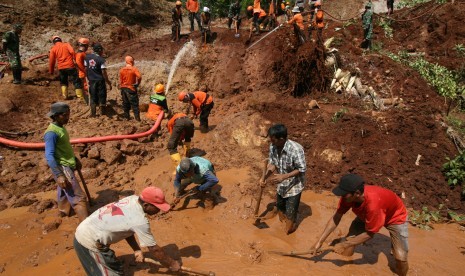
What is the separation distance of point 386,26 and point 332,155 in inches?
309

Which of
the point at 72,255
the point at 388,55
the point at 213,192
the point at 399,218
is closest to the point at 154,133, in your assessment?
the point at 213,192

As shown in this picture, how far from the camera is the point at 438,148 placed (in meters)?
6.51

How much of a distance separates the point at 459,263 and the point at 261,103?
512cm

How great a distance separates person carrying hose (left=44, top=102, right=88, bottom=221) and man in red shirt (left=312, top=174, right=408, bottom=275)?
10.6 feet

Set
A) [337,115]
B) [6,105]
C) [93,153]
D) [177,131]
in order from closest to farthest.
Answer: [177,131] < [93,153] < [337,115] < [6,105]

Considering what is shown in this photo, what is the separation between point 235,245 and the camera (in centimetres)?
470

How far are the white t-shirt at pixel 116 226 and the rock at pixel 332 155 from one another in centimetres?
437

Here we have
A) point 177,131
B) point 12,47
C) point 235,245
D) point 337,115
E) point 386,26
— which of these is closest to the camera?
point 235,245

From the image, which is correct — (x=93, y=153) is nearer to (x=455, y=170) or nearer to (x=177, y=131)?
(x=177, y=131)

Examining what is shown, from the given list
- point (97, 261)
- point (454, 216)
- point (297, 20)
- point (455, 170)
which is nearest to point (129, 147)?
point (97, 261)

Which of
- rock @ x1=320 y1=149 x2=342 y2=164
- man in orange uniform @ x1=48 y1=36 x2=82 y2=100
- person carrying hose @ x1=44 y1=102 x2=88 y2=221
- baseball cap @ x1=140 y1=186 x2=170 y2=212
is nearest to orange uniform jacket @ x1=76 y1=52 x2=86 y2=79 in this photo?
man in orange uniform @ x1=48 y1=36 x2=82 y2=100

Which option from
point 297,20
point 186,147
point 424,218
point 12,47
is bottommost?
point 424,218

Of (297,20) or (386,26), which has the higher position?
(386,26)

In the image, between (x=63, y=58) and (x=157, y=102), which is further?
(x=63, y=58)
